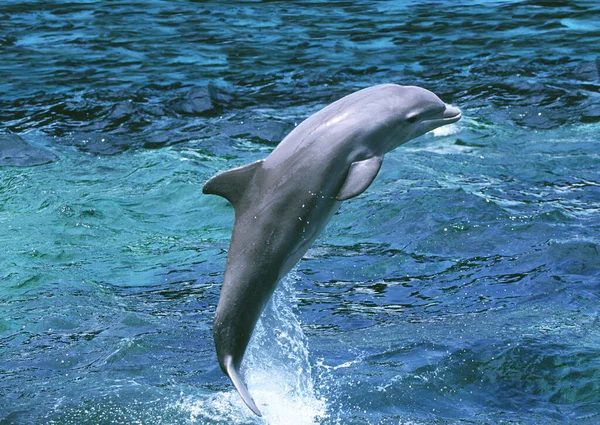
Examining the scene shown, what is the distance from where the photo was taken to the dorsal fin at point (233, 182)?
4543 mm

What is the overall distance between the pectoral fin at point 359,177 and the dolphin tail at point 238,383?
0.87 metres

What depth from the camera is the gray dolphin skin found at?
4.52 meters

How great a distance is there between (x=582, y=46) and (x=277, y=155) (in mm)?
12406

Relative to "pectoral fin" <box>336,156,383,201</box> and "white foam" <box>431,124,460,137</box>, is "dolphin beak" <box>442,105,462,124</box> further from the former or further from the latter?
"white foam" <box>431,124,460,137</box>

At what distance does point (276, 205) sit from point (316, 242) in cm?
417

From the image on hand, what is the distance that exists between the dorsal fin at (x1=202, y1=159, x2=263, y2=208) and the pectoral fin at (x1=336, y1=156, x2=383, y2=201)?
0.42 m

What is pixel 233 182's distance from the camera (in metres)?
4.59

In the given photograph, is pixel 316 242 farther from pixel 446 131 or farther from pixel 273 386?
pixel 446 131

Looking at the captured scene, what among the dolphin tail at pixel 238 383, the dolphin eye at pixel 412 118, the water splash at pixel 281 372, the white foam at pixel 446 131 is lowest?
the white foam at pixel 446 131

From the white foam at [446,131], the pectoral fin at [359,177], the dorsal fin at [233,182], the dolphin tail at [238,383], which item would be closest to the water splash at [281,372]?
the dolphin tail at [238,383]

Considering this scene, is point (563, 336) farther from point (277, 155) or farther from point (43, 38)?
point (43, 38)

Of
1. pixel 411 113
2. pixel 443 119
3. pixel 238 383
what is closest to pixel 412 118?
pixel 411 113

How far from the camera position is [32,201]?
9.91 meters

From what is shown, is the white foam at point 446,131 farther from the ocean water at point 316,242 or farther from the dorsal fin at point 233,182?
the dorsal fin at point 233,182
